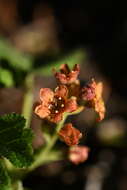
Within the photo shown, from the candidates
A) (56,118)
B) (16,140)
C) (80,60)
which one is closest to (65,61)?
(80,60)

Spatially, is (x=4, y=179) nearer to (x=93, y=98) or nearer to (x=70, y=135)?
(x=70, y=135)

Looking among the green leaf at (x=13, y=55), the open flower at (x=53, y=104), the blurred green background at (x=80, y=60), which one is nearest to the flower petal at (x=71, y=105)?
the open flower at (x=53, y=104)

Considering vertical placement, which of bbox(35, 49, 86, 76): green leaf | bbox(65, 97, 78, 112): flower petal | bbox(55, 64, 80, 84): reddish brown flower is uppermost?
bbox(35, 49, 86, 76): green leaf

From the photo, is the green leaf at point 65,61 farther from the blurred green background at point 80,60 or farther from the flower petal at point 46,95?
the flower petal at point 46,95

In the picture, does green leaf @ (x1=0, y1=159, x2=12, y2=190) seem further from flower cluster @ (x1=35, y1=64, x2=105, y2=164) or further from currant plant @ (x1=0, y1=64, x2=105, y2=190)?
flower cluster @ (x1=35, y1=64, x2=105, y2=164)

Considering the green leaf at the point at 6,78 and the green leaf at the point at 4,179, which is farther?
the green leaf at the point at 6,78

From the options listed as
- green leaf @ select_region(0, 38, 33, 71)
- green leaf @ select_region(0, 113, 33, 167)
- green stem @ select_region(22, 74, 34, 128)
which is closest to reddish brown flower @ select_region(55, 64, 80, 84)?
green leaf @ select_region(0, 113, 33, 167)
